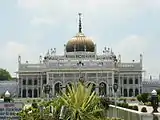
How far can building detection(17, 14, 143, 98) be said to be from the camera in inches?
3388

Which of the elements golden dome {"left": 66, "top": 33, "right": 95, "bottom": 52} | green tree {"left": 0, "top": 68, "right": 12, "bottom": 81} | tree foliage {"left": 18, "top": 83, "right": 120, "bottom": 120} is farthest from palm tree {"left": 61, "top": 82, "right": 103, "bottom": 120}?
green tree {"left": 0, "top": 68, "right": 12, "bottom": 81}

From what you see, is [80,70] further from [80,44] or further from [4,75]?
[4,75]

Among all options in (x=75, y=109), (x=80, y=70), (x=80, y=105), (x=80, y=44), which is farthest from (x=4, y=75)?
(x=75, y=109)

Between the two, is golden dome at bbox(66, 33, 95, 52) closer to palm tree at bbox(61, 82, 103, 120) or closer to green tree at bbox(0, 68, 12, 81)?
green tree at bbox(0, 68, 12, 81)

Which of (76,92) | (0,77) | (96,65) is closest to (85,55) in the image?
(96,65)

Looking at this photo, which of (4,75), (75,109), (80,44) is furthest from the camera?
(4,75)

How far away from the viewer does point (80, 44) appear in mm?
91438

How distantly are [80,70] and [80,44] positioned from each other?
799 cm

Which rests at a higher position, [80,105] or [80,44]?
[80,44]

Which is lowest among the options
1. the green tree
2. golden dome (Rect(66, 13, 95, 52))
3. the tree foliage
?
the tree foliage

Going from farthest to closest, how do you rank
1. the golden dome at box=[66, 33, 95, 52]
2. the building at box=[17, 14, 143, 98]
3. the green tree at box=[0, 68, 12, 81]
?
the green tree at box=[0, 68, 12, 81], the golden dome at box=[66, 33, 95, 52], the building at box=[17, 14, 143, 98]

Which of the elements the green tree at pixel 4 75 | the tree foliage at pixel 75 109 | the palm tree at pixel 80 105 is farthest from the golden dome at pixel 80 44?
the palm tree at pixel 80 105

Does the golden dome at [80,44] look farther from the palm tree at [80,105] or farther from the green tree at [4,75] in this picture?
the palm tree at [80,105]

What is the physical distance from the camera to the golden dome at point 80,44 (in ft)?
300
